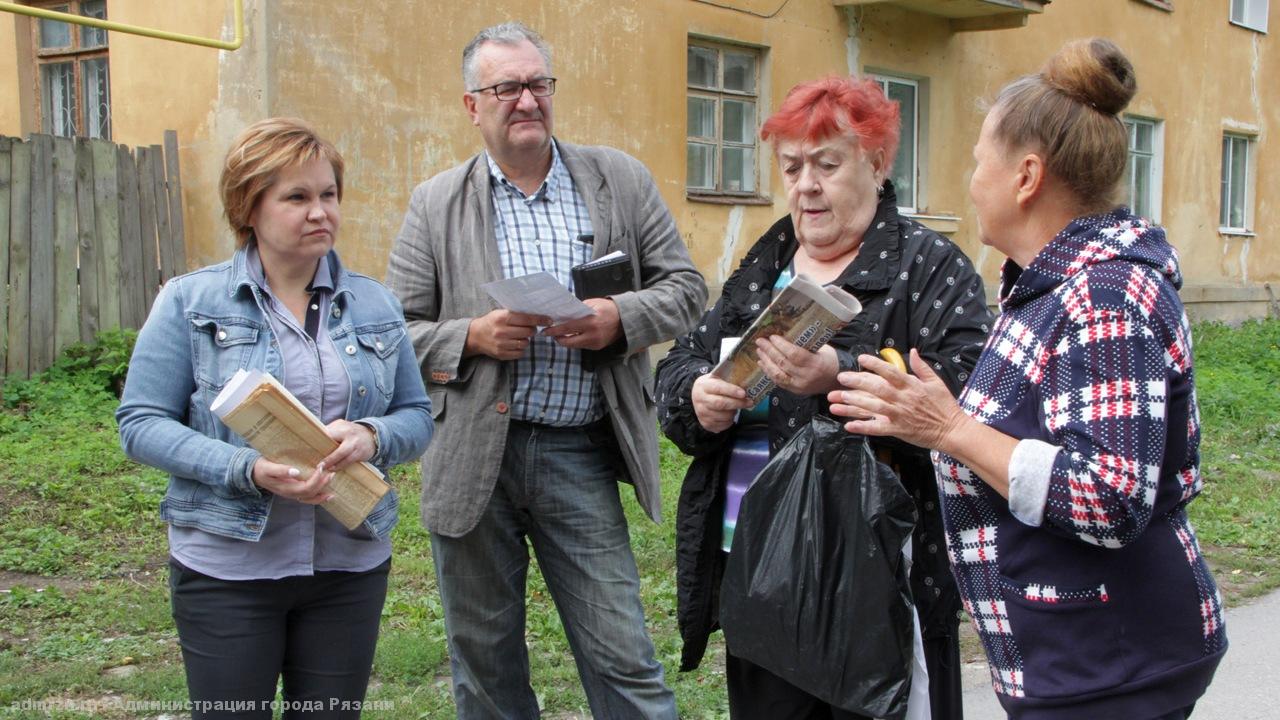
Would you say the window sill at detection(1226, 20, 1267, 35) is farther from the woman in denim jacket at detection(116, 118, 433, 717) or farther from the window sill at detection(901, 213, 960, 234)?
the woman in denim jacket at detection(116, 118, 433, 717)

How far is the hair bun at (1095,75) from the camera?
207cm

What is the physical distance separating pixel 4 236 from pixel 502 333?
6020 millimetres

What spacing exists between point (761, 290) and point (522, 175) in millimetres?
857

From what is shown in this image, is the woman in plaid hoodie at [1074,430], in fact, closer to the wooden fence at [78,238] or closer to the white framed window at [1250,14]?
the wooden fence at [78,238]

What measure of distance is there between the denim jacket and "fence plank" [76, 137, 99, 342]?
19.6ft

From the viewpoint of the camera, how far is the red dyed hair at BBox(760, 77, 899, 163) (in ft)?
9.32

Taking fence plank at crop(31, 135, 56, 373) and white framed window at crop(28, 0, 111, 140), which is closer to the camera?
fence plank at crop(31, 135, 56, 373)

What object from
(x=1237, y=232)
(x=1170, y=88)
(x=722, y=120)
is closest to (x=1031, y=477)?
(x=722, y=120)

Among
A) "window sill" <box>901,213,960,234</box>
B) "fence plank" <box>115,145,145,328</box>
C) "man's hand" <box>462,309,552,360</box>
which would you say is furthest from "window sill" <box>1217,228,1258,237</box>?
"man's hand" <box>462,309,552,360</box>

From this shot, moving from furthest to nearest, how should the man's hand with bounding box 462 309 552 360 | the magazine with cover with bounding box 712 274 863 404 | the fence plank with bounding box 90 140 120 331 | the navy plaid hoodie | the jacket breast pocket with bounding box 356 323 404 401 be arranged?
the fence plank with bounding box 90 140 120 331 < the man's hand with bounding box 462 309 552 360 < the jacket breast pocket with bounding box 356 323 404 401 < the magazine with cover with bounding box 712 274 863 404 < the navy plaid hoodie

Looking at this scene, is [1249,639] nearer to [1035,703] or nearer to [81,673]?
[1035,703]

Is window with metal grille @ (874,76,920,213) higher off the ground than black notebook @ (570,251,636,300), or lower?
higher

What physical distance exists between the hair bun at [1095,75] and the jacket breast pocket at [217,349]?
1.78 metres

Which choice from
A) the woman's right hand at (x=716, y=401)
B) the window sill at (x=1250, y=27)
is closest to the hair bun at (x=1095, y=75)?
the woman's right hand at (x=716, y=401)
